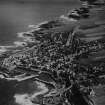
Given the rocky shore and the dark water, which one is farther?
the dark water

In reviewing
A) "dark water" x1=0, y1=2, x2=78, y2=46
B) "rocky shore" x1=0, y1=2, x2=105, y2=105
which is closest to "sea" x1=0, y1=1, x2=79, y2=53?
"dark water" x1=0, y1=2, x2=78, y2=46

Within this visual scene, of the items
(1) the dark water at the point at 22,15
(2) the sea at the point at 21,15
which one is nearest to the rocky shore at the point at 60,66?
(2) the sea at the point at 21,15

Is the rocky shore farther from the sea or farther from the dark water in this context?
the dark water

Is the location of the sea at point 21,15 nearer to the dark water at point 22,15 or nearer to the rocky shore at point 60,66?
the dark water at point 22,15

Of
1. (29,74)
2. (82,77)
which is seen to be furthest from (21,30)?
Result: (82,77)

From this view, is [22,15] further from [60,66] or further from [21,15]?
[60,66]

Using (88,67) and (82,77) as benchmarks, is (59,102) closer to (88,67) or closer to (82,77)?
(82,77)
